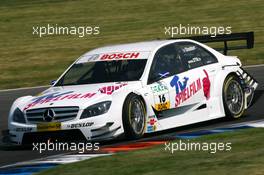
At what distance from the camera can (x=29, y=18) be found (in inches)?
1236

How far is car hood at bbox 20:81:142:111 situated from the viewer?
11861 mm

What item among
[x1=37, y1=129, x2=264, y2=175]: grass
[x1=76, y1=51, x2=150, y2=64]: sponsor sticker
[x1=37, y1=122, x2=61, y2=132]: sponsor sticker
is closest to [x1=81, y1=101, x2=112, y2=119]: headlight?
[x1=37, y1=122, x2=61, y2=132]: sponsor sticker

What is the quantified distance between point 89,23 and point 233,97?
56.2ft

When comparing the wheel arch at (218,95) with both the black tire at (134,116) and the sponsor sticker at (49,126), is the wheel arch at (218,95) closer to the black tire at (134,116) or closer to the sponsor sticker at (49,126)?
the black tire at (134,116)

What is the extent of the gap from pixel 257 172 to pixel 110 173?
1577 mm

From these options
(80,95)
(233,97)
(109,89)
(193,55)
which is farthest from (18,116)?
(233,97)

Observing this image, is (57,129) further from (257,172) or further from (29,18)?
(29,18)

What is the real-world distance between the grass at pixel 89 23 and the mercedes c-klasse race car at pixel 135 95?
9421 millimetres

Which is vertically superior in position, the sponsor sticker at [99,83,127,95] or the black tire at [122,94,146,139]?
the sponsor sticker at [99,83,127,95]

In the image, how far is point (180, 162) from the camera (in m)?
9.56

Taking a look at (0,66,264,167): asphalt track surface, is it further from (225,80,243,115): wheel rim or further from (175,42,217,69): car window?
(175,42,217,69): car window

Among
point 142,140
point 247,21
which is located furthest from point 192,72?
point 247,21

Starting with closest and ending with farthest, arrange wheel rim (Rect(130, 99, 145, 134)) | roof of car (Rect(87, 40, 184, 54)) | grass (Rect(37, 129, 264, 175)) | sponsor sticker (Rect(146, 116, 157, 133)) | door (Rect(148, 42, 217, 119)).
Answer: grass (Rect(37, 129, 264, 175))
wheel rim (Rect(130, 99, 145, 134))
sponsor sticker (Rect(146, 116, 157, 133))
door (Rect(148, 42, 217, 119))
roof of car (Rect(87, 40, 184, 54))

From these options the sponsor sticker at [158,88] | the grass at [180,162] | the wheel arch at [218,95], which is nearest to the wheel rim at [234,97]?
the wheel arch at [218,95]
